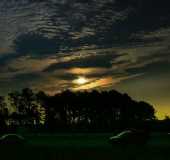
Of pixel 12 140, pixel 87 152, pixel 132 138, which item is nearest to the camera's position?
pixel 87 152

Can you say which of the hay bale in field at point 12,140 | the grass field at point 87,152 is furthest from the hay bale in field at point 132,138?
the hay bale in field at point 12,140

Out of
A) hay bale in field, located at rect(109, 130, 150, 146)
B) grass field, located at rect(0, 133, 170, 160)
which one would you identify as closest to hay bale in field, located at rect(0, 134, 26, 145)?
grass field, located at rect(0, 133, 170, 160)

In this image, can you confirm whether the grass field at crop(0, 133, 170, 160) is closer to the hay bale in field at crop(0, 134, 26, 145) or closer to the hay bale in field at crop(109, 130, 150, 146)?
the hay bale in field at crop(109, 130, 150, 146)

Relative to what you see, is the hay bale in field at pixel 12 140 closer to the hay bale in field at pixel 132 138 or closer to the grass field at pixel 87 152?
the grass field at pixel 87 152

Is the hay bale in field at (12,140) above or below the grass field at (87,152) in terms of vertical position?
above

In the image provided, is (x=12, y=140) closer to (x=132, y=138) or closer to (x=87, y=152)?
(x=132, y=138)

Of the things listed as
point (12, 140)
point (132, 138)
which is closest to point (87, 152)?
point (132, 138)

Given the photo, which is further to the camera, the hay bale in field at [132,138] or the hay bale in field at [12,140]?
the hay bale in field at [12,140]

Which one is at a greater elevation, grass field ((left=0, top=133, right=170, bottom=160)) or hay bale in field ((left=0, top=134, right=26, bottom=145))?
hay bale in field ((left=0, top=134, right=26, bottom=145))

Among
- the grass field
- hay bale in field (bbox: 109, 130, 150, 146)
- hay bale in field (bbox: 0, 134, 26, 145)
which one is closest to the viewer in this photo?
the grass field

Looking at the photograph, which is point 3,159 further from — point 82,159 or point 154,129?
point 154,129

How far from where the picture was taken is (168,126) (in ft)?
411

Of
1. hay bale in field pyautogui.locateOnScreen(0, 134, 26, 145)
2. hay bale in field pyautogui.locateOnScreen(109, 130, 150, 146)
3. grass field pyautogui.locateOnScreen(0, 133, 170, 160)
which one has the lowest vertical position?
grass field pyautogui.locateOnScreen(0, 133, 170, 160)

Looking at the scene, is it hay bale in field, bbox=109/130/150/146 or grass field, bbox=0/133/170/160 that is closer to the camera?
grass field, bbox=0/133/170/160
